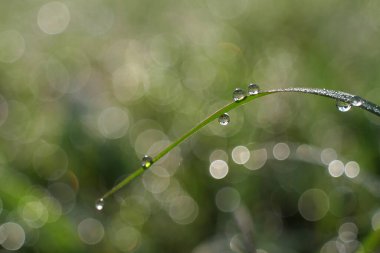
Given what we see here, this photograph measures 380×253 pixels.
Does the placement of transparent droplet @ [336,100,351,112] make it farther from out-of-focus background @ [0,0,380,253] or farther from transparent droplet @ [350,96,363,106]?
out-of-focus background @ [0,0,380,253]

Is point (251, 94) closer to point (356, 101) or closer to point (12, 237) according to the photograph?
point (356, 101)

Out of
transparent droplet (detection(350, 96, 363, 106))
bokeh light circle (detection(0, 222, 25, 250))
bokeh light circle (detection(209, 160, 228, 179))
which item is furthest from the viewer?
bokeh light circle (detection(209, 160, 228, 179))

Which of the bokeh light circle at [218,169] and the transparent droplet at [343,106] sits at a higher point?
the bokeh light circle at [218,169]

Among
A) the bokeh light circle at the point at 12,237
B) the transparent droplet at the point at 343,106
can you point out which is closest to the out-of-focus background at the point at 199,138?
the bokeh light circle at the point at 12,237

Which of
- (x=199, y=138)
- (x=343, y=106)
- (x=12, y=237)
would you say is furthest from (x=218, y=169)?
(x=343, y=106)

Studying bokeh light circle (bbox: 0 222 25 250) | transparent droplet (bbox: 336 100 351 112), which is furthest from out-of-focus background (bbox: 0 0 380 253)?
transparent droplet (bbox: 336 100 351 112)

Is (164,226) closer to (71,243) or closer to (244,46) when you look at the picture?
(71,243)

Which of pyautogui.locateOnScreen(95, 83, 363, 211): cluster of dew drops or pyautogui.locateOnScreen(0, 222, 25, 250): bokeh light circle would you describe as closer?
pyautogui.locateOnScreen(95, 83, 363, 211): cluster of dew drops

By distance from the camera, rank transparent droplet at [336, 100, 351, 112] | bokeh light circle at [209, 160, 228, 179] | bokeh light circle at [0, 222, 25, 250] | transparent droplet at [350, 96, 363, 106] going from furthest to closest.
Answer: bokeh light circle at [209, 160, 228, 179]
bokeh light circle at [0, 222, 25, 250]
transparent droplet at [336, 100, 351, 112]
transparent droplet at [350, 96, 363, 106]

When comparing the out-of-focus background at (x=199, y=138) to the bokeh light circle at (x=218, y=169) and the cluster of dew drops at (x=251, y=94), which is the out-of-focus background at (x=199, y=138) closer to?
the bokeh light circle at (x=218, y=169)
